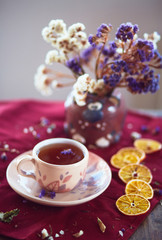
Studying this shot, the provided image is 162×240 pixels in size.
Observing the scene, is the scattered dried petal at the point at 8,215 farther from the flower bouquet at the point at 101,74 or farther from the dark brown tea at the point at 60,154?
the flower bouquet at the point at 101,74

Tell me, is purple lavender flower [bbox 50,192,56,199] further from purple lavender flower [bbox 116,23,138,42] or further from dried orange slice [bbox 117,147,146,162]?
purple lavender flower [bbox 116,23,138,42]

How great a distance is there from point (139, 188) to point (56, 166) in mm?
305

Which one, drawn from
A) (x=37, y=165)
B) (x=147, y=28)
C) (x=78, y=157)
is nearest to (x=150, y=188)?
(x=78, y=157)

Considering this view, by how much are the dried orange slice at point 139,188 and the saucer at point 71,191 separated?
0.08 meters

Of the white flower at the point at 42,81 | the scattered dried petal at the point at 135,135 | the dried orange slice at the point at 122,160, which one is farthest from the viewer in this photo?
the scattered dried petal at the point at 135,135

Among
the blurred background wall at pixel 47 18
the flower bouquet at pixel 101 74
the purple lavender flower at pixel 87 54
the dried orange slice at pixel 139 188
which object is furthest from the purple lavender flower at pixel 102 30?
the blurred background wall at pixel 47 18

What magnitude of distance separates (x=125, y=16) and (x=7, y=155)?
156cm

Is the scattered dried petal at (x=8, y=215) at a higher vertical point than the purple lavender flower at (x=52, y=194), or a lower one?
lower

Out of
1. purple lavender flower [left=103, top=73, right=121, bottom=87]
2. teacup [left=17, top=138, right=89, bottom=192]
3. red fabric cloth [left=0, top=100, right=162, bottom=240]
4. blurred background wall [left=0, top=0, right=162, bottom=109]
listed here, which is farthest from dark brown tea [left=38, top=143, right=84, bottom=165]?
blurred background wall [left=0, top=0, right=162, bottom=109]

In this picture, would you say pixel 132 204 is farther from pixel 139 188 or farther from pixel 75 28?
pixel 75 28

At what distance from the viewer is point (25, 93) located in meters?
2.55

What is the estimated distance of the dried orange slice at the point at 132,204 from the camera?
0.84 metres

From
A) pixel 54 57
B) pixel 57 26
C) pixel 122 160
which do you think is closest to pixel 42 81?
pixel 54 57

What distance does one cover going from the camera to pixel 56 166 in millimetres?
812
